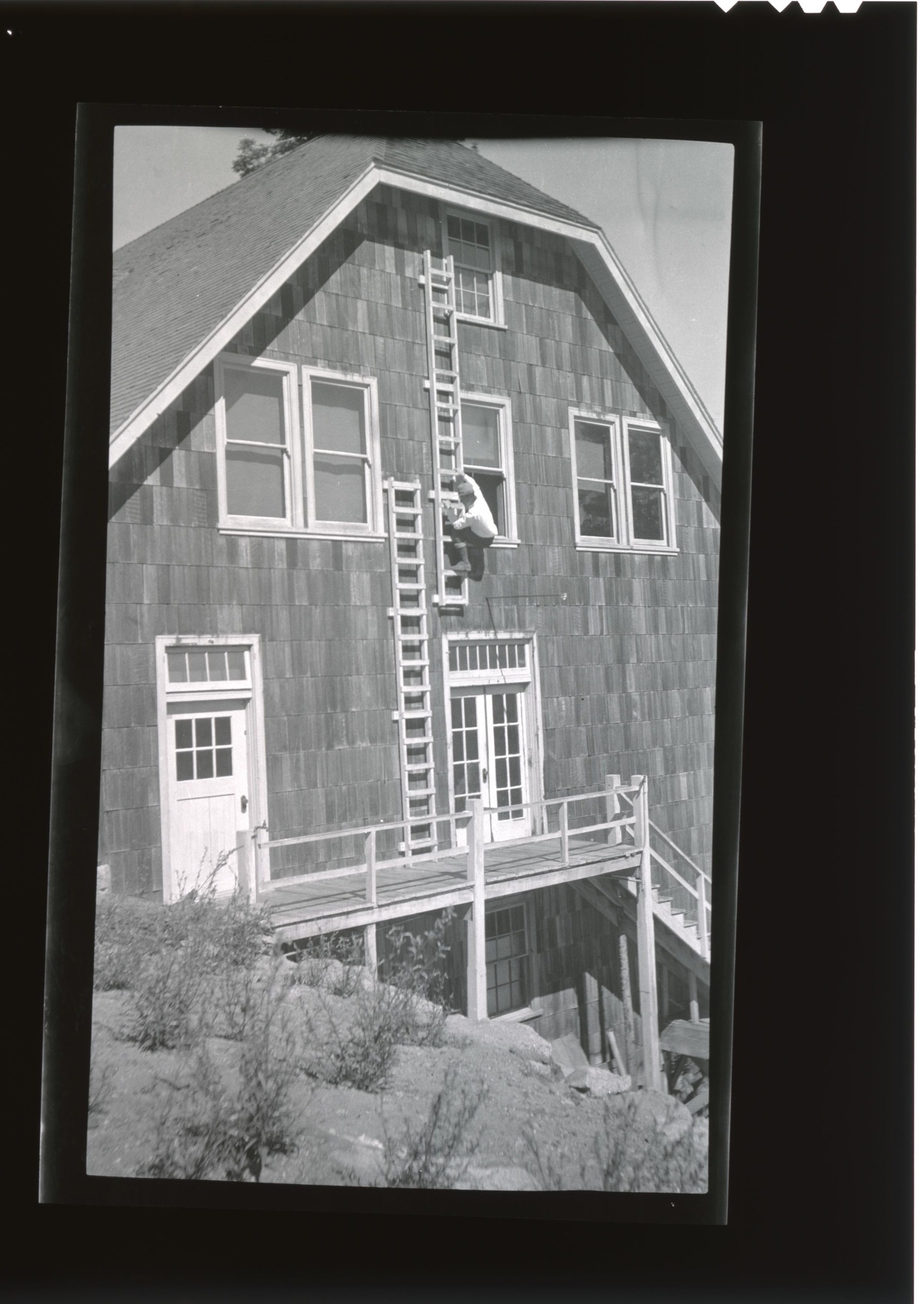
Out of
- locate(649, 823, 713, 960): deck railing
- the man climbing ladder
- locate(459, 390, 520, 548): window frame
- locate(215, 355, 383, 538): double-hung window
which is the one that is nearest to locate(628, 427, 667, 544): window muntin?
locate(459, 390, 520, 548): window frame

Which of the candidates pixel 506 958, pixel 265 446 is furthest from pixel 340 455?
pixel 506 958

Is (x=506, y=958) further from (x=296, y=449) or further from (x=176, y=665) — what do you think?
(x=296, y=449)

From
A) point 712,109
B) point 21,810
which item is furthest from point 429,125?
point 21,810

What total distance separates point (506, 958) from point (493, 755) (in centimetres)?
75

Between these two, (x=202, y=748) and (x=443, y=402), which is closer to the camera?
(x=202, y=748)

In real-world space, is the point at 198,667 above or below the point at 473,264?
below

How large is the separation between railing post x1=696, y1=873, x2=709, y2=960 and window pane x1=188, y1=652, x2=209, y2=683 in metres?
1.96

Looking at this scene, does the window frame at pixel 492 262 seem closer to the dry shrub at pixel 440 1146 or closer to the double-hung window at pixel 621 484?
the double-hung window at pixel 621 484

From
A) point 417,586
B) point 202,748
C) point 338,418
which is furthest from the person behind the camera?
point 417,586

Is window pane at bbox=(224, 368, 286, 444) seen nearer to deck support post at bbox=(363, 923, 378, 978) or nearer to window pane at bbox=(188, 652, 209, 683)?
window pane at bbox=(188, 652, 209, 683)

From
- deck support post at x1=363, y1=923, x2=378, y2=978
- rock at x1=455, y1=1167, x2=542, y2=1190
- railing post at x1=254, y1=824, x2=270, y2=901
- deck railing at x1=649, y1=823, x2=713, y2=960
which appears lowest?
rock at x1=455, y1=1167, x2=542, y2=1190

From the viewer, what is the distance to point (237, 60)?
387cm

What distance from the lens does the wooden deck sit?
3705mm

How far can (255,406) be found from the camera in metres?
3.70
